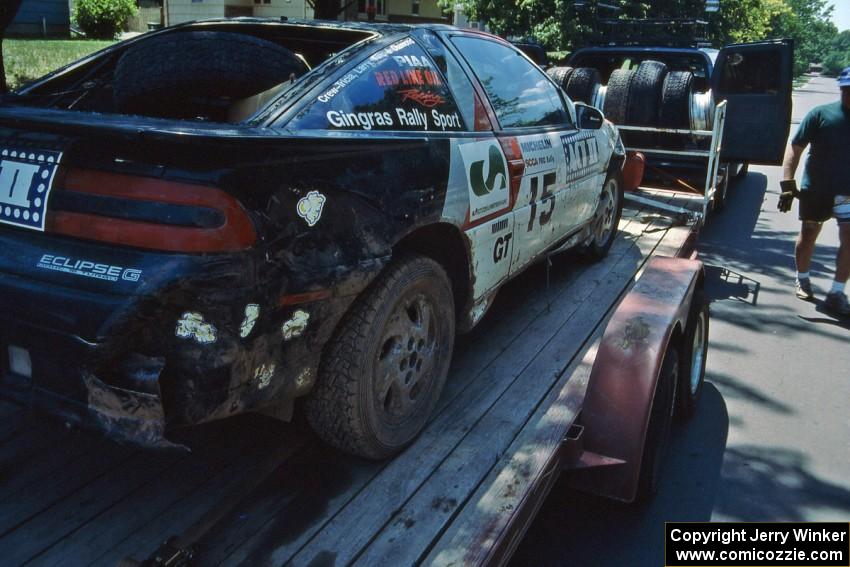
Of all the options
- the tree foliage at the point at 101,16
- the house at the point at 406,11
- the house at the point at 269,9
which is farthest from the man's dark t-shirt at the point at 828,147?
the tree foliage at the point at 101,16

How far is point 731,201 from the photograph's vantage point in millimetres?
10047

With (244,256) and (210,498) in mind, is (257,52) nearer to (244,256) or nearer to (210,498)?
(244,256)

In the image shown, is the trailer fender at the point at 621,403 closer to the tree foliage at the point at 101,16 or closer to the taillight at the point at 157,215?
the taillight at the point at 157,215

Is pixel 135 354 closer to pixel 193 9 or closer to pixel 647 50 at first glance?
pixel 647 50

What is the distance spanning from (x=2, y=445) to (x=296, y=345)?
52.1 inches

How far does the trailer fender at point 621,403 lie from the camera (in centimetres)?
256

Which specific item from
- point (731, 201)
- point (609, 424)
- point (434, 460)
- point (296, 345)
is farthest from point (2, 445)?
point (731, 201)

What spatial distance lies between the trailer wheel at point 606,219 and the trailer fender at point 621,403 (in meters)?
2.44

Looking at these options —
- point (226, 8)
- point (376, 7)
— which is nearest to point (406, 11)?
point (376, 7)

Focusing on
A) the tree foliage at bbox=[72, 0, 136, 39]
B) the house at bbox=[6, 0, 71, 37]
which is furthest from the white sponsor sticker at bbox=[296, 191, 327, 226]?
the tree foliage at bbox=[72, 0, 136, 39]

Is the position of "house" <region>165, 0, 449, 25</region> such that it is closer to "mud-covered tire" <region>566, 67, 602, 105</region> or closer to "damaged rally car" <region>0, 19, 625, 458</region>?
"mud-covered tire" <region>566, 67, 602, 105</region>

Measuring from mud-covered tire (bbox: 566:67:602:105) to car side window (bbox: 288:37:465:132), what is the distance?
5.33 metres

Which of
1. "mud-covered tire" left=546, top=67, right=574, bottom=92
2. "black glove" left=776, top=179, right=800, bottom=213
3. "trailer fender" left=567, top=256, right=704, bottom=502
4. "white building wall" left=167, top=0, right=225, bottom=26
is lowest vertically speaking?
"trailer fender" left=567, top=256, right=704, bottom=502

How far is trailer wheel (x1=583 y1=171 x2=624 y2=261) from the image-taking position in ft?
17.1
